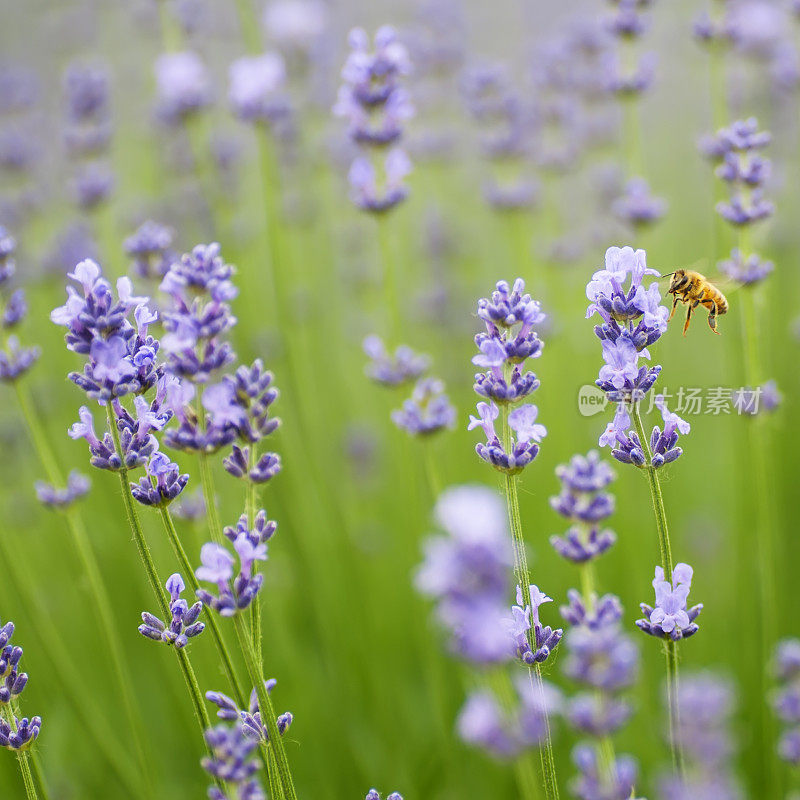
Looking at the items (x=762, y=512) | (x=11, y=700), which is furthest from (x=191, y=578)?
(x=762, y=512)

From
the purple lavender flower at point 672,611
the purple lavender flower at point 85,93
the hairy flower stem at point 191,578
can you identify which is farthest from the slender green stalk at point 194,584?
the purple lavender flower at point 85,93

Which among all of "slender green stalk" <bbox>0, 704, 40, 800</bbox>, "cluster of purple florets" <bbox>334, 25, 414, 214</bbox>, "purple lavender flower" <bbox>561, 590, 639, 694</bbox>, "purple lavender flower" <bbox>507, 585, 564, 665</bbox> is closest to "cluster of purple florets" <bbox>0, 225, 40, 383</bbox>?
"slender green stalk" <bbox>0, 704, 40, 800</bbox>

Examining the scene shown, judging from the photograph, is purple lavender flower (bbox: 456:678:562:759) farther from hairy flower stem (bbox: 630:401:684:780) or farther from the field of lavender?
hairy flower stem (bbox: 630:401:684:780)

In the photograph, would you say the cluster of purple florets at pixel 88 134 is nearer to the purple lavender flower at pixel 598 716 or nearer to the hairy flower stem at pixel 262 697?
the hairy flower stem at pixel 262 697

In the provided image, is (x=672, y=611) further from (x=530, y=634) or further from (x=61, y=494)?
(x=61, y=494)

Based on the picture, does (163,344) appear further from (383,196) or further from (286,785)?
(383,196)
